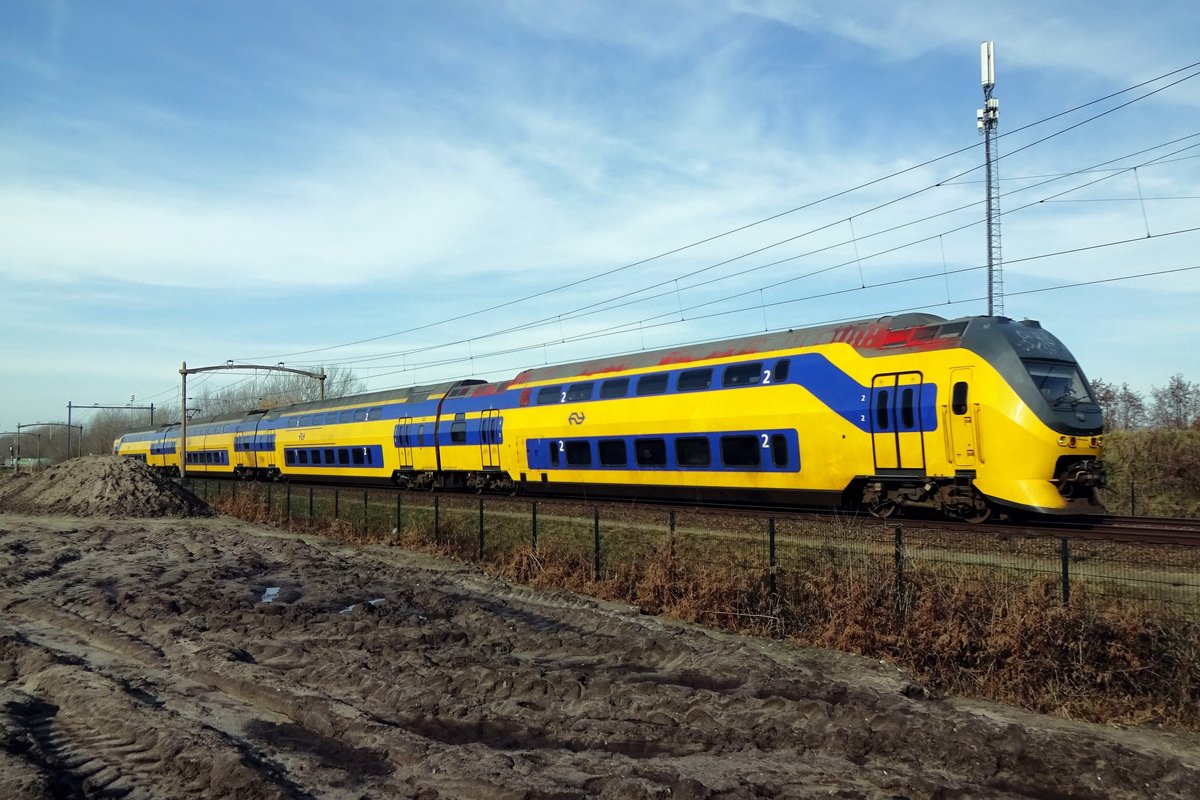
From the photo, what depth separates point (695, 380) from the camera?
22.1 meters

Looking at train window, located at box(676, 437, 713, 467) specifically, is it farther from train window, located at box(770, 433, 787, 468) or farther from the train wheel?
the train wheel

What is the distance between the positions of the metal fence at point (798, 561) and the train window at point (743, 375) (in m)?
3.47

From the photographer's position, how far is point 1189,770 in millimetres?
7023

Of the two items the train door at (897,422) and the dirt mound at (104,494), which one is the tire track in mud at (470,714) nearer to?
the train door at (897,422)

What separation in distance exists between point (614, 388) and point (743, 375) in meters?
4.69

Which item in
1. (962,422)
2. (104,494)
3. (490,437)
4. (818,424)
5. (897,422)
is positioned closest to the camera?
(962,422)

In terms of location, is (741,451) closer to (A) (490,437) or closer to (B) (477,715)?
(A) (490,437)

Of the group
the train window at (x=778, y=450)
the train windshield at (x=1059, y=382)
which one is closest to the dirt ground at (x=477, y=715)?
the train window at (x=778, y=450)

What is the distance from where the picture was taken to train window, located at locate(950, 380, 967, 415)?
1673cm

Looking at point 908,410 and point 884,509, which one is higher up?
point 908,410

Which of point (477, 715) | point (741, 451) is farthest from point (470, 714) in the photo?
point (741, 451)

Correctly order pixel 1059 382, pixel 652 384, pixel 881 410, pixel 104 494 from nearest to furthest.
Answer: pixel 1059 382 → pixel 881 410 → pixel 652 384 → pixel 104 494

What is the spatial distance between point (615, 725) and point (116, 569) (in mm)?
13565

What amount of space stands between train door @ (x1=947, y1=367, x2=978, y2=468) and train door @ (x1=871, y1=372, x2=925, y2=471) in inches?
25.0
